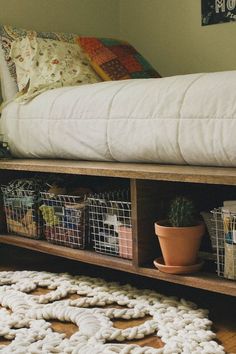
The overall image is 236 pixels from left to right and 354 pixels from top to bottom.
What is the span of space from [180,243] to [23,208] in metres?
0.80

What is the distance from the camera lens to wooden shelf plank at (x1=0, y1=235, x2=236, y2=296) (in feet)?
4.94

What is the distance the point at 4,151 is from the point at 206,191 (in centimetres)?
86

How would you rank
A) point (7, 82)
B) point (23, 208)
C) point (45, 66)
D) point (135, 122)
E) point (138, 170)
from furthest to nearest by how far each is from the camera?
point (7, 82)
point (45, 66)
point (23, 208)
point (135, 122)
point (138, 170)

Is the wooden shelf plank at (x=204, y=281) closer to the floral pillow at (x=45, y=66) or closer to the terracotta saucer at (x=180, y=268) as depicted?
the terracotta saucer at (x=180, y=268)

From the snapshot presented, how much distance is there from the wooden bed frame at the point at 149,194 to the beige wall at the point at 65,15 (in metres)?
0.94

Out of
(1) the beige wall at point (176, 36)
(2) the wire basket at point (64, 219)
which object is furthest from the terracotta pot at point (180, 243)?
(1) the beige wall at point (176, 36)

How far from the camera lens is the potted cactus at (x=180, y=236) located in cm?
159

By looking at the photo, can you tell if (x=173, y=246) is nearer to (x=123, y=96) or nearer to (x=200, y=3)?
(x=123, y=96)

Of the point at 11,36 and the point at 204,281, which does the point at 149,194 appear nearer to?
the point at 204,281

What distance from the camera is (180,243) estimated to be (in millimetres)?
1597

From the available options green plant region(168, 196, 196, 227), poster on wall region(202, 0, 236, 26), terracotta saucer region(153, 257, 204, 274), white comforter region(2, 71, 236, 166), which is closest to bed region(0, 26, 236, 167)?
white comforter region(2, 71, 236, 166)

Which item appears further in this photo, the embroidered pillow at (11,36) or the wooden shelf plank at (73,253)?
the embroidered pillow at (11,36)

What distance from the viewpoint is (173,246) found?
1.61m

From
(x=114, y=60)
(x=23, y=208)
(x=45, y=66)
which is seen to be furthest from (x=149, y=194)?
(x=114, y=60)
